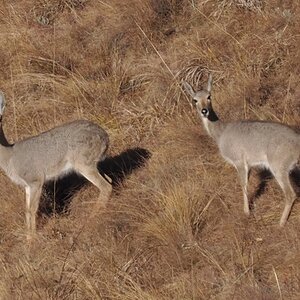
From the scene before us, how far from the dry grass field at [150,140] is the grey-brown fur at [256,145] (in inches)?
12.1

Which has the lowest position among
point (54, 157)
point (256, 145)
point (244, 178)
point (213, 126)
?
point (54, 157)

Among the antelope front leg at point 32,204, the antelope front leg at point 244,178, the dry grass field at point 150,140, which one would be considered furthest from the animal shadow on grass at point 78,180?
the antelope front leg at point 244,178

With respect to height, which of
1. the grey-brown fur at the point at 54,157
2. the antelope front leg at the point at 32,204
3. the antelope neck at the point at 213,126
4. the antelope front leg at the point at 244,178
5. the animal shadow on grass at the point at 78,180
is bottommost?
the animal shadow on grass at the point at 78,180

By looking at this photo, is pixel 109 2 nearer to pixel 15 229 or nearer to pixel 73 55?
pixel 73 55

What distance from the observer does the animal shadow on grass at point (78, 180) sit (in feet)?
28.2

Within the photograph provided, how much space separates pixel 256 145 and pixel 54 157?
6.76 ft

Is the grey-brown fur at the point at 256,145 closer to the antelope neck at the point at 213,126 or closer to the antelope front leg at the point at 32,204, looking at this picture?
the antelope neck at the point at 213,126

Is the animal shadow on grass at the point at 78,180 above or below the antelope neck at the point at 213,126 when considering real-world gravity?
below

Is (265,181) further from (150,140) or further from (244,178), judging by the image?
(150,140)

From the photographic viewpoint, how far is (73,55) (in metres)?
11.5

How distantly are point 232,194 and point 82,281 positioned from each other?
206cm

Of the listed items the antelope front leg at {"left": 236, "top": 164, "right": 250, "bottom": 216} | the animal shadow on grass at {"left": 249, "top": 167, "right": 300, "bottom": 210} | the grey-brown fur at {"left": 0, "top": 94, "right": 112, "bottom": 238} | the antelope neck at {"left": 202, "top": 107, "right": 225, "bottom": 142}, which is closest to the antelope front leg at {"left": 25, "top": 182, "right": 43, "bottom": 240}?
the grey-brown fur at {"left": 0, "top": 94, "right": 112, "bottom": 238}

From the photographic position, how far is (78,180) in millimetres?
9055

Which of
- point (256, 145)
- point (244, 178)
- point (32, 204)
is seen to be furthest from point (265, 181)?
point (32, 204)
